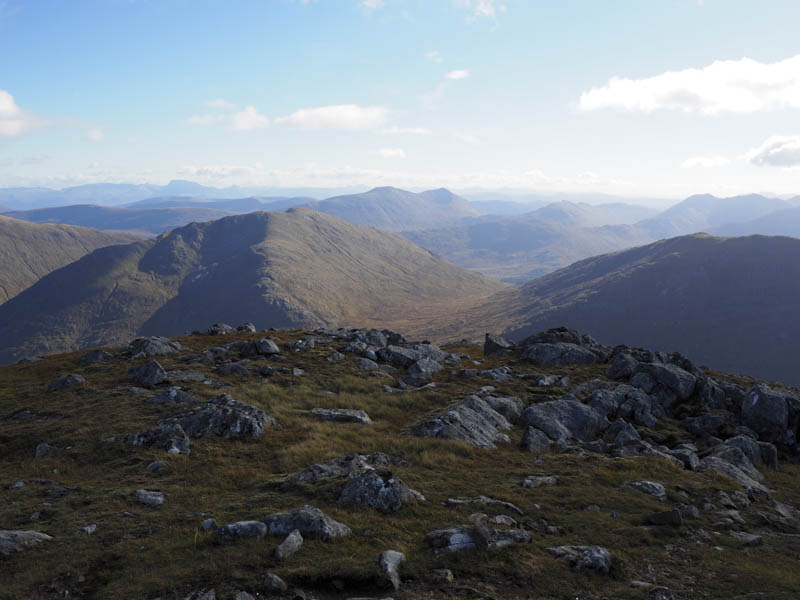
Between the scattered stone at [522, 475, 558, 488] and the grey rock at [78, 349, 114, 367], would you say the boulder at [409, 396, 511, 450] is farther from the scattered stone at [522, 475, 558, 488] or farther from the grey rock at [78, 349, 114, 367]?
the grey rock at [78, 349, 114, 367]

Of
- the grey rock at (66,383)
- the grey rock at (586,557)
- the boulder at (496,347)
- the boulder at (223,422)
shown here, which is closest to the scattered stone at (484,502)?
the grey rock at (586,557)

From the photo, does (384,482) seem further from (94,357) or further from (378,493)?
(94,357)

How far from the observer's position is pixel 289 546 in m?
14.8

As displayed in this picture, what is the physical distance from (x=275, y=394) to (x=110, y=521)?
19.5m

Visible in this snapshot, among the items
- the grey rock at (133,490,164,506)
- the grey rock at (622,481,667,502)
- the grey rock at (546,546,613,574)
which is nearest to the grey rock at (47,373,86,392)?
the grey rock at (133,490,164,506)

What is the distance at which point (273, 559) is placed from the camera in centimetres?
1434

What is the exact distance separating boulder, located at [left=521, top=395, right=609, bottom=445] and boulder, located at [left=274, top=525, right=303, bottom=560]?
916 inches

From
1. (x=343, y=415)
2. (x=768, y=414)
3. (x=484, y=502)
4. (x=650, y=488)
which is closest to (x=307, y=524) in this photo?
(x=484, y=502)

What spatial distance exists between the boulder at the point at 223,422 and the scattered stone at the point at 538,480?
16.7 m

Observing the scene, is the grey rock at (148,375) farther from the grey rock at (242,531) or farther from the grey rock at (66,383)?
the grey rock at (242,531)

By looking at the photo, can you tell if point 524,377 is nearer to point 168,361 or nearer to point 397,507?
point 397,507

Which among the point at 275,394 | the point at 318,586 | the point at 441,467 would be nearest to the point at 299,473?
the point at 441,467

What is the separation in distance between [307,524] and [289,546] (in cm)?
140

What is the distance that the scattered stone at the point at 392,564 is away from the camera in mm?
13184
